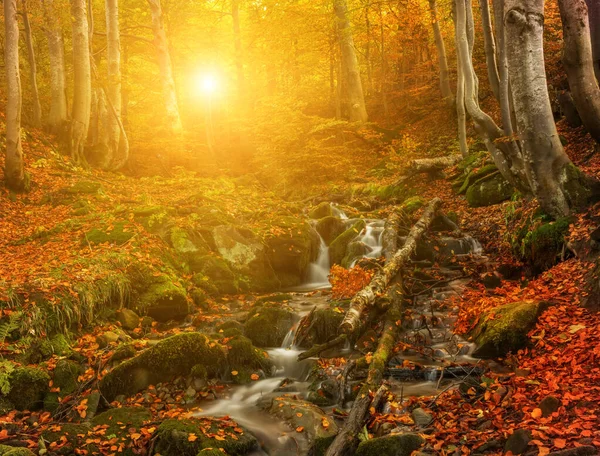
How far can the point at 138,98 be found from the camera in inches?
1035

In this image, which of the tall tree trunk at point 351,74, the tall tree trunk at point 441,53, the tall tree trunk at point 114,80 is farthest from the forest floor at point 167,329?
the tall tree trunk at point 351,74

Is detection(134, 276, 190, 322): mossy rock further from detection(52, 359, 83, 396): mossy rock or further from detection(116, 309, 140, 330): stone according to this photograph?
detection(52, 359, 83, 396): mossy rock

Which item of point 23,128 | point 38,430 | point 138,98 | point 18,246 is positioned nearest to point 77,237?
point 18,246

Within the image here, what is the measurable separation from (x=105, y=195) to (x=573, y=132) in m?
13.0

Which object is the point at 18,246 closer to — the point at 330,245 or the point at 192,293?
the point at 192,293

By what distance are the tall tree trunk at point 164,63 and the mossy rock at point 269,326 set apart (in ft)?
42.5

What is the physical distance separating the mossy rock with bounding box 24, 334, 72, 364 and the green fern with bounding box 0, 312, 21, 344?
1.20 ft

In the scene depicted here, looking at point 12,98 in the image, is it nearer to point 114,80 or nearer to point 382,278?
point 114,80

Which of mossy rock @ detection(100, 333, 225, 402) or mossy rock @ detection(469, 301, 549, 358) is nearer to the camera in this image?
→ mossy rock @ detection(469, 301, 549, 358)

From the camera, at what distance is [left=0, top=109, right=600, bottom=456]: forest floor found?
4262 millimetres

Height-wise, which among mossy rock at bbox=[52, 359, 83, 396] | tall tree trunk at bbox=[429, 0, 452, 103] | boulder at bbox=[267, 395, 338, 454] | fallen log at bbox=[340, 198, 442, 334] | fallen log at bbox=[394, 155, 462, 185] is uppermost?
tall tree trunk at bbox=[429, 0, 452, 103]

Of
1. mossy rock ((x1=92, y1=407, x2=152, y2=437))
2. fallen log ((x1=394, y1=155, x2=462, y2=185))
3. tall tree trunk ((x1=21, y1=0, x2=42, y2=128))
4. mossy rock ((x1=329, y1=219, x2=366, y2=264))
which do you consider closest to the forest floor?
mossy rock ((x1=92, y1=407, x2=152, y2=437))

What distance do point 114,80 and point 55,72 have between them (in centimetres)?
196

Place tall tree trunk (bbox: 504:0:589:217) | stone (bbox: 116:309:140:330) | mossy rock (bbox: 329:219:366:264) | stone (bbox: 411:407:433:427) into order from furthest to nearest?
mossy rock (bbox: 329:219:366:264)
stone (bbox: 116:309:140:330)
tall tree trunk (bbox: 504:0:589:217)
stone (bbox: 411:407:433:427)
